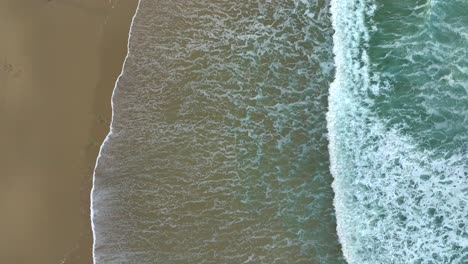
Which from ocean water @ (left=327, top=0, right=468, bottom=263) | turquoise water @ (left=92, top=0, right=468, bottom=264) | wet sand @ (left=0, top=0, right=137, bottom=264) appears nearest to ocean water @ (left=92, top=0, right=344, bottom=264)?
turquoise water @ (left=92, top=0, right=468, bottom=264)

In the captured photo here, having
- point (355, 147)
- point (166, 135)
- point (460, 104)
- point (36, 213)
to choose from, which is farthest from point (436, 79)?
point (36, 213)

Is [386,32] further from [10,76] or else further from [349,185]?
[10,76]

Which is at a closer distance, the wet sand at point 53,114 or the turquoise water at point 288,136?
the turquoise water at point 288,136

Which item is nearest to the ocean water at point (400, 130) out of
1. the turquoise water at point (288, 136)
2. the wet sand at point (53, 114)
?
the turquoise water at point (288, 136)

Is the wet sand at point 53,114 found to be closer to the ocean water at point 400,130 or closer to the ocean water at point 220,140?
the ocean water at point 220,140

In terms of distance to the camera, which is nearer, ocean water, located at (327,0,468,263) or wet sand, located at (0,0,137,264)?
ocean water, located at (327,0,468,263)

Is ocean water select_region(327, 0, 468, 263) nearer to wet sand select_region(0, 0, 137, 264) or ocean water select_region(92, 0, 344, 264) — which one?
ocean water select_region(92, 0, 344, 264)
